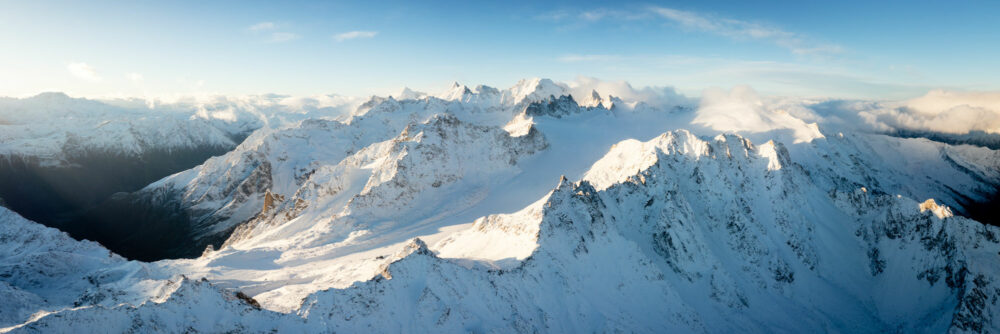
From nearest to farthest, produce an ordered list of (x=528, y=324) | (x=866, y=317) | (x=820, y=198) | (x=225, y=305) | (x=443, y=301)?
(x=225, y=305), (x=443, y=301), (x=528, y=324), (x=866, y=317), (x=820, y=198)

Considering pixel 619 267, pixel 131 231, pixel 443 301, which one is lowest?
pixel 131 231

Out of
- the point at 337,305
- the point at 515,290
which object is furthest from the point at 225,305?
the point at 515,290

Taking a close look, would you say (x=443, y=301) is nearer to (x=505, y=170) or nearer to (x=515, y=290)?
(x=515, y=290)

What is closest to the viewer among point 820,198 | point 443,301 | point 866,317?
point 443,301

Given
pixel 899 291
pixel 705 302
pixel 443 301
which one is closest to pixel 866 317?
pixel 899 291

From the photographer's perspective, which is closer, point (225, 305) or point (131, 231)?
point (225, 305)

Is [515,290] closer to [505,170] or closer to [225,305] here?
[225,305]

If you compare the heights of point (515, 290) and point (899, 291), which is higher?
point (515, 290)
